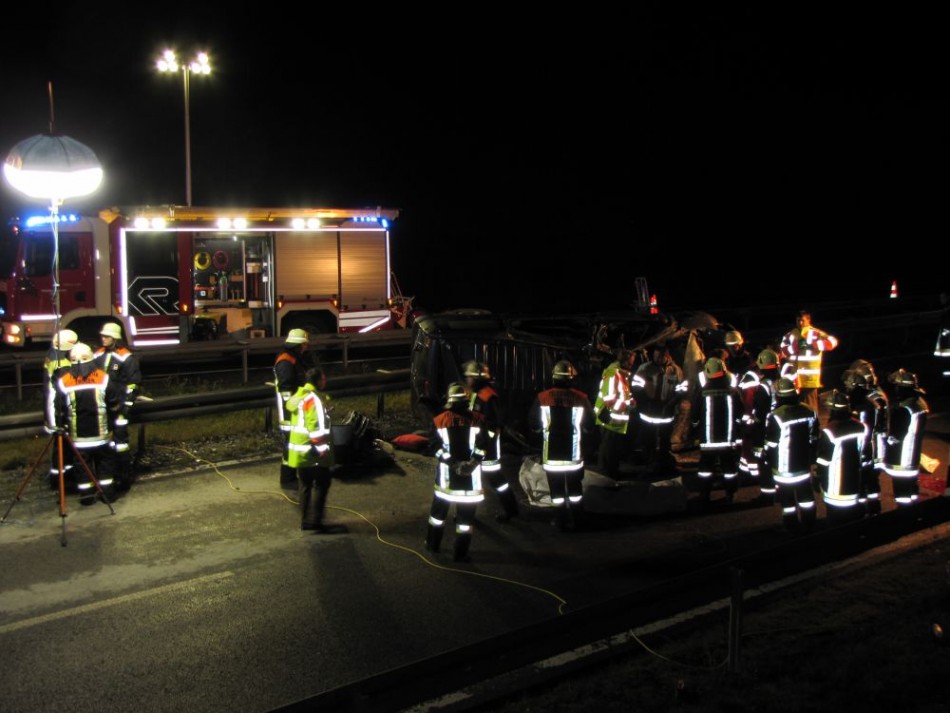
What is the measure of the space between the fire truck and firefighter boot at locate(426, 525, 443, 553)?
11342mm

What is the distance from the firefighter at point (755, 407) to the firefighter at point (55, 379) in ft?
21.6

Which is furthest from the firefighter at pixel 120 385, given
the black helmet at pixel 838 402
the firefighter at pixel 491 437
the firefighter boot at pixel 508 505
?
the black helmet at pixel 838 402

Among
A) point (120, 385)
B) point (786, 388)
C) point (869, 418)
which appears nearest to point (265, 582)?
point (120, 385)

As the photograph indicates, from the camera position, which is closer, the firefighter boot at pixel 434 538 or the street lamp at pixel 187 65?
the firefighter boot at pixel 434 538

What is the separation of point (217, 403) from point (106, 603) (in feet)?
16.6

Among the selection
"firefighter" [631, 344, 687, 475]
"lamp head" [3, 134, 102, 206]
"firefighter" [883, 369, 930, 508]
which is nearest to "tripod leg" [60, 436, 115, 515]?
"lamp head" [3, 134, 102, 206]

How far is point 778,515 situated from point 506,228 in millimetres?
47806

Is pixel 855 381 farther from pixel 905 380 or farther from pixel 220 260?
pixel 220 260

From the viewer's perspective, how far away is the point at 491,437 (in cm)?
793

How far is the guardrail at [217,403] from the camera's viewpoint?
380 inches

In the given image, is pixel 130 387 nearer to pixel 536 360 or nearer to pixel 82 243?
pixel 536 360

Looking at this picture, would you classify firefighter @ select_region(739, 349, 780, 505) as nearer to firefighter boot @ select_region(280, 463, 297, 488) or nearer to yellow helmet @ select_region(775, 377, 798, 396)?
yellow helmet @ select_region(775, 377, 798, 396)

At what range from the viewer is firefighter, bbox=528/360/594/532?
8.06 meters

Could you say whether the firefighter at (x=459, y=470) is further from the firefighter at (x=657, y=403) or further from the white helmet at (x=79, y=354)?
the white helmet at (x=79, y=354)
